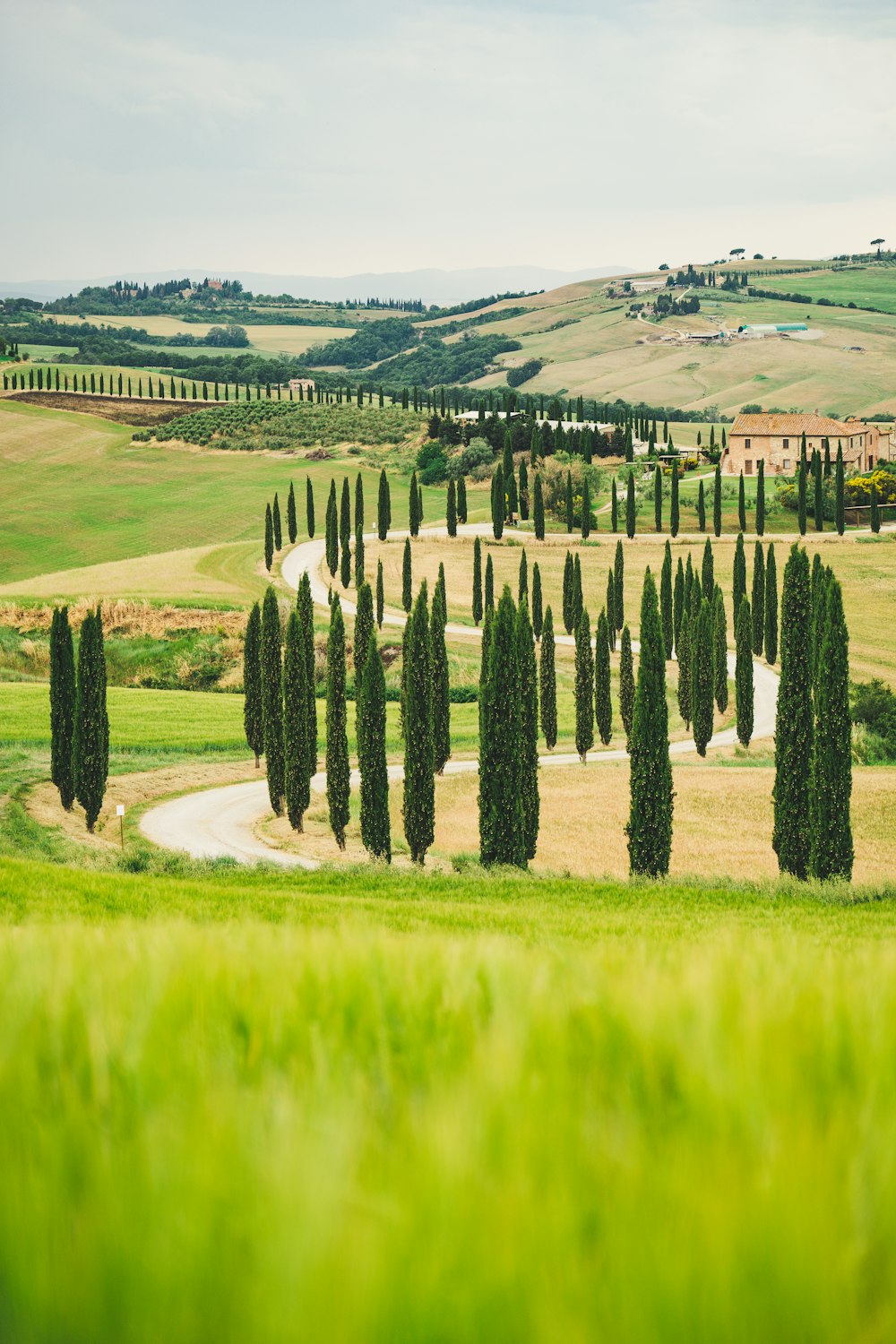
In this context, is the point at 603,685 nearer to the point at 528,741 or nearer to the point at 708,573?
the point at 708,573

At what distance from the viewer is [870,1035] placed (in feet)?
7.69

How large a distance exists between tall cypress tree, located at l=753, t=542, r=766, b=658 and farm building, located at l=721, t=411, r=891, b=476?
61690mm

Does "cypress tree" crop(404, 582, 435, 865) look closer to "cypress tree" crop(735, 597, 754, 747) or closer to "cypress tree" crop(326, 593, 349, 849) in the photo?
"cypress tree" crop(326, 593, 349, 849)

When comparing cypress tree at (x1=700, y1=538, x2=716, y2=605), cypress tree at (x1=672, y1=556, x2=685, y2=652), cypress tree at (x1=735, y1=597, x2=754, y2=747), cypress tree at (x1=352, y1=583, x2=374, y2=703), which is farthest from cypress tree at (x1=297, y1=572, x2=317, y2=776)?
cypress tree at (x1=700, y1=538, x2=716, y2=605)

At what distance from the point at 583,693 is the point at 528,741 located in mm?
23225

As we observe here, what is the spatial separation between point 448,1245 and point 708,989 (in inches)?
43.6

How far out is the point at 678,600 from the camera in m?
84.8

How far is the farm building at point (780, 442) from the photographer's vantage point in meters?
146

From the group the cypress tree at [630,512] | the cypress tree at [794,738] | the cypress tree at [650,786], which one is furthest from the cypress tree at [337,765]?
the cypress tree at [630,512]

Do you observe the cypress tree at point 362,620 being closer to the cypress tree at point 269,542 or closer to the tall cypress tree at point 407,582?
the tall cypress tree at point 407,582

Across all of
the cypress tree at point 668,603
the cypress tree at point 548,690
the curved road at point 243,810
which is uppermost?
the cypress tree at point 668,603

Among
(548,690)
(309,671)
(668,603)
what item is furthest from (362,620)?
(668,603)

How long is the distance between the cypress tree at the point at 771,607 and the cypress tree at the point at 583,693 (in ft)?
73.2

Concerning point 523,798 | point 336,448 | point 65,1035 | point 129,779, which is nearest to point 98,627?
point 129,779
